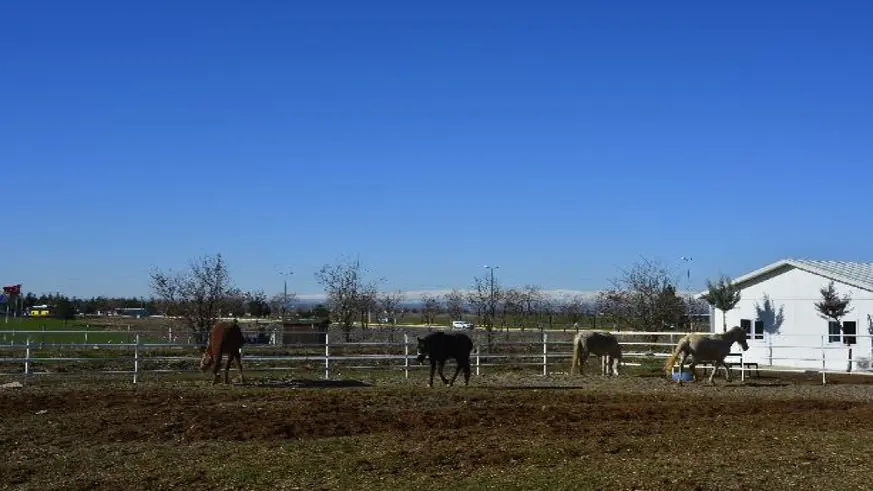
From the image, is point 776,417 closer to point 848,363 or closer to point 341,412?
point 341,412

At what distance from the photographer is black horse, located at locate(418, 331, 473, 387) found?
2108cm

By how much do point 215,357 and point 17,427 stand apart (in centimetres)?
795

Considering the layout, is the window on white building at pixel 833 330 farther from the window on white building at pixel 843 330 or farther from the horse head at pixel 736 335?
the horse head at pixel 736 335

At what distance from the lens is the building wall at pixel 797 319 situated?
27.0 metres

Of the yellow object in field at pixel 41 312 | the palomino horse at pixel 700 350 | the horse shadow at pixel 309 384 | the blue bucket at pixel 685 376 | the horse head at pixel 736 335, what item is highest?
the yellow object in field at pixel 41 312

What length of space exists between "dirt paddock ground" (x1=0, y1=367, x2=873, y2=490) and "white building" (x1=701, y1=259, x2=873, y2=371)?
8.53 metres

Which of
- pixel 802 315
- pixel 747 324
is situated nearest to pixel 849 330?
pixel 802 315

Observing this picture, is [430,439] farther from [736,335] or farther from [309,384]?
[736,335]

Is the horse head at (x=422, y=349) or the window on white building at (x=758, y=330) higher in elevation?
A: the window on white building at (x=758, y=330)

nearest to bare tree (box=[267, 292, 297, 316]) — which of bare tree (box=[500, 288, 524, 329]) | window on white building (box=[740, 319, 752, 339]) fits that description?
bare tree (box=[500, 288, 524, 329])

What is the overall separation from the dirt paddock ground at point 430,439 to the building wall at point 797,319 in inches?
334

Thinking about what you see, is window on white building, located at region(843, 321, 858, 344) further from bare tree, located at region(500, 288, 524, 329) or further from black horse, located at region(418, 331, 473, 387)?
bare tree, located at region(500, 288, 524, 329)

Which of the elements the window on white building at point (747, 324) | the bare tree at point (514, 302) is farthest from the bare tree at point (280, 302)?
the window on white building at point (747, 324)

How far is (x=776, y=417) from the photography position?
46.7 feet
